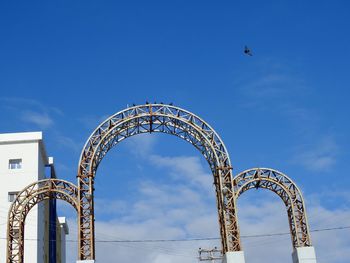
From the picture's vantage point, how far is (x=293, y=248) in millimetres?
40562

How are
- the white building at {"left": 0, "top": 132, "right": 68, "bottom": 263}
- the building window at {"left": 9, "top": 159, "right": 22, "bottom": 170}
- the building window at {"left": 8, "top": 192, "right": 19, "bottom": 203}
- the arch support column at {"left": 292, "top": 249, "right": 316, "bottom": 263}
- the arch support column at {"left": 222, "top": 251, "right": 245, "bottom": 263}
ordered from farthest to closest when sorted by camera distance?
the building window at {"left": 9, "top": 159, "right": 22, "bottom": 170}
the building window at {"left": 8, "top": 192, "right": 19, "bottom": 203}
the white building at {"left": 0, "top": 132, "right": 68, "bottom": 263}
the arch support column at {"left": 292, "top": 249, "right": 316, "bottom": 263}
the arch support column at {"left": 222, "top": 251, "right": 245, "bottom": 263}

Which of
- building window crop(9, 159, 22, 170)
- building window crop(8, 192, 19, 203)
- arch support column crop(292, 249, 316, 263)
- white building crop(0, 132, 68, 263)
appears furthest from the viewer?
building window crop(9, 159, 22, 170)

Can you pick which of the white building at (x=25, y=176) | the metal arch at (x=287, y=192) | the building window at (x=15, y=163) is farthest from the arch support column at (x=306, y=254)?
the building window at (x=15, y=163)

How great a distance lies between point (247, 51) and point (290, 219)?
13.5m

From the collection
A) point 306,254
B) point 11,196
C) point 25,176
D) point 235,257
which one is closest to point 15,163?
point 25,176

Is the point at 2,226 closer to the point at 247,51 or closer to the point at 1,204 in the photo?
the point at 1,204

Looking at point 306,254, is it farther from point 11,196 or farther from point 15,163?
point 15,163

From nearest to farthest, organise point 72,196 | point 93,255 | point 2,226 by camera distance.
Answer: point 93,255 → point 72,196 → point 2,226

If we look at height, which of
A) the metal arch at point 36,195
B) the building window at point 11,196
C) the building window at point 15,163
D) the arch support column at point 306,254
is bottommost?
the arch support column at point 306,254

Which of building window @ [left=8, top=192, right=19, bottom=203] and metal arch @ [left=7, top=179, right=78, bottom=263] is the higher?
building window @ [left=8, top=192, right=19, bottom=203]

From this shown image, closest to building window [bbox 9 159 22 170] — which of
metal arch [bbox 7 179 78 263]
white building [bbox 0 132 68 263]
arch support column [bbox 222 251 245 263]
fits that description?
white building [bbox 0 132 68 263]

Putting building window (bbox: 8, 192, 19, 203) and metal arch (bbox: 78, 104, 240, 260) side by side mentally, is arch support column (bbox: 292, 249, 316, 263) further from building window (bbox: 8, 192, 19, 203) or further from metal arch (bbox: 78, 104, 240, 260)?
building window (bbox: 8, 192, 19, 203)

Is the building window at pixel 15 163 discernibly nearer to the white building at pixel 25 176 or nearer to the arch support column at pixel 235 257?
the white building at pixel 25 176

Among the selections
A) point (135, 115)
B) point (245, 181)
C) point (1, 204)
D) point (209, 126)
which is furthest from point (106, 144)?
point (1, 204)
